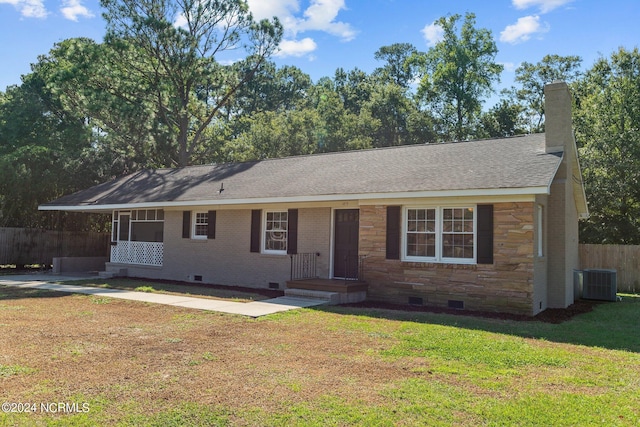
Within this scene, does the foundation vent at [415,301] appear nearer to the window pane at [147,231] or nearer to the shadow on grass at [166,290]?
the shadow on grass at [166,290]

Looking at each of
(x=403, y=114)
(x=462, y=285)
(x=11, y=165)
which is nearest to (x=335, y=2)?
(x=462, y=285)

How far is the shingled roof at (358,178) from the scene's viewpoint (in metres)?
10.9

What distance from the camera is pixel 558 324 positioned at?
9.46 metres

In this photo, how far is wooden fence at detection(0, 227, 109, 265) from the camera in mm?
21844

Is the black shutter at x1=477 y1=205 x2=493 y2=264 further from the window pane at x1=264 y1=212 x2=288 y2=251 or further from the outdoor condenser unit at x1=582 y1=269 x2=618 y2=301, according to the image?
the window pane at x1=264 y1=212 x2=288 y2=251

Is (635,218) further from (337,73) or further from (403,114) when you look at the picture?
(337,73)

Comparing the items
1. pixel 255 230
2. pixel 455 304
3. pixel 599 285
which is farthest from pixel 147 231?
pixel 599 285

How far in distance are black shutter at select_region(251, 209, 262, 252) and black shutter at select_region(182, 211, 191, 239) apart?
2.88 meters

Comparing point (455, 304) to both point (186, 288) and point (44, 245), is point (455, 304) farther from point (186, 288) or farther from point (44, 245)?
point (44, 245)

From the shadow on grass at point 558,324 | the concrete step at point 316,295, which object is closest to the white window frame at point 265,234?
the concrete step at point 316,295

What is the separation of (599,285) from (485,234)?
565 centimetres

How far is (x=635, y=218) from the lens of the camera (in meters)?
21.4

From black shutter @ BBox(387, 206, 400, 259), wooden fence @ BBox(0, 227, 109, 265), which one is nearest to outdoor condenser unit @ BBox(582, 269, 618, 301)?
black shutter @ BBox(387, 206, 400, 259)

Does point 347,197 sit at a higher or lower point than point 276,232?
higher
